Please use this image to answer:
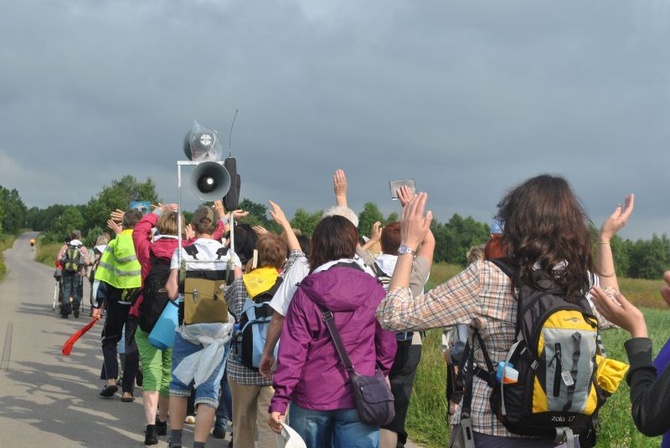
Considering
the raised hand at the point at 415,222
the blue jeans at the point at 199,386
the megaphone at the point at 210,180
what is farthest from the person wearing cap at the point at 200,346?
the raised hand at the point at 415,222

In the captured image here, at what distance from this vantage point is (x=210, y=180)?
745cm

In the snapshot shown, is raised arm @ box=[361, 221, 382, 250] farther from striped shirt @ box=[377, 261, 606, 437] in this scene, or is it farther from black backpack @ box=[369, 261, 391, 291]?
striped shirt @ box=[377, 261, 606, 437]

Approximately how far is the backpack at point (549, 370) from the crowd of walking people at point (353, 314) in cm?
1

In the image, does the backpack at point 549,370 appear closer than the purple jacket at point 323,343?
Yes

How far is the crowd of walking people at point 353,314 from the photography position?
3.11m

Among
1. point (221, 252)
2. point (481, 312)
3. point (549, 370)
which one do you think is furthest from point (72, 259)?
point (549, 370)

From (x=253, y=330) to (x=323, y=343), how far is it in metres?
1.62

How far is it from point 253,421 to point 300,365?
1.97m

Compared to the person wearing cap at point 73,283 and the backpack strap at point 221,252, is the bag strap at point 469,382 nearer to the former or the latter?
the backpack strap at point 221,252

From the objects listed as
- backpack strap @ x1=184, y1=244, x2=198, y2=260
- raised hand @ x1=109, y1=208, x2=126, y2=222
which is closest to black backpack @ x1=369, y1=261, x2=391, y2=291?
backpack strap @ x1=184, y1=244, x2=198, y2=260

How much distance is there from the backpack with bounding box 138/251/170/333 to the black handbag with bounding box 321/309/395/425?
3816 millimetres

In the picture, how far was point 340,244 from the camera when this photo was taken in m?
4.62

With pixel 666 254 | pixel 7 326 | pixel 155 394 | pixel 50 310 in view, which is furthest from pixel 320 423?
pixel 666 254

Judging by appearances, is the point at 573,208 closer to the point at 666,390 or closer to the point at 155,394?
the point at 666,390
